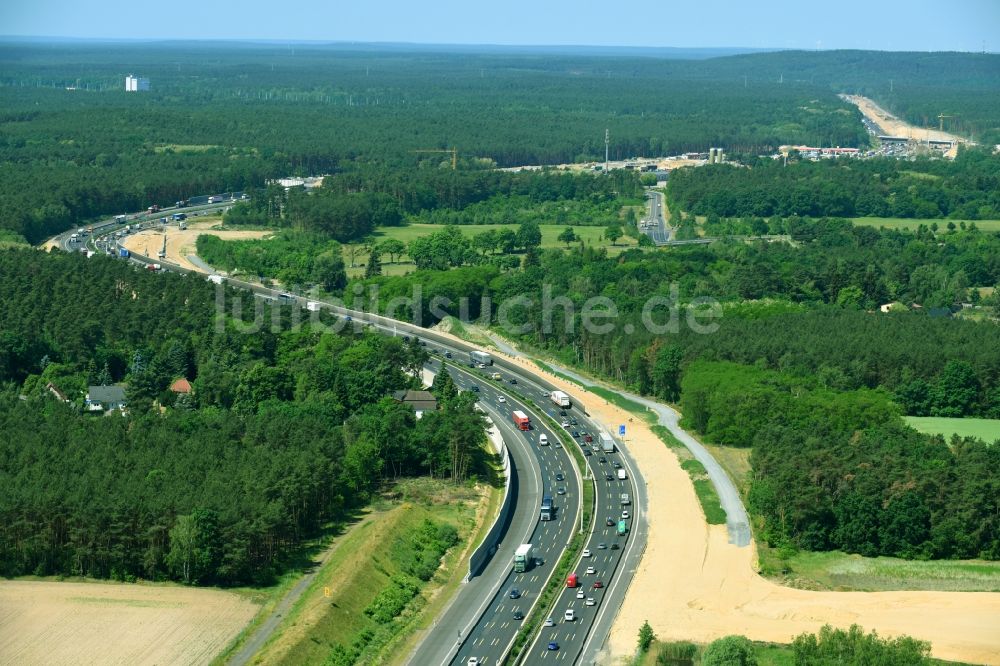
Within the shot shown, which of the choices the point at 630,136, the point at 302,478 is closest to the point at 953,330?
the point at 302,478

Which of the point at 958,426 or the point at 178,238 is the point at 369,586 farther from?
the point at 178,238

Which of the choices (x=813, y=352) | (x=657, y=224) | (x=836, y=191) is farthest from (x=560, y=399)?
(x=836, y=191)

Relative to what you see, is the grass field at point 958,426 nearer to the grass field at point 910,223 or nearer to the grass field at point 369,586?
the grass field at point 369,586

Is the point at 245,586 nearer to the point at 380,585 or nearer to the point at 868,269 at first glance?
the point at 380,585

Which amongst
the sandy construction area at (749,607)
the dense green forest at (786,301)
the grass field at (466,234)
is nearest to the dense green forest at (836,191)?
the dense green forest at (786,301)

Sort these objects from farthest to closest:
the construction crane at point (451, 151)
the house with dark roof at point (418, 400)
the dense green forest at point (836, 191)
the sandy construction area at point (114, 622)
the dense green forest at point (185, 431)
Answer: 1. the construction crane at point (451, 151)
2. the dense green forest at point (836, 191)
3. the house with dark roof at point (418, 400)
4. the dense green forest at point (185, 431)
5. the sandy construction area at point (114, 622)

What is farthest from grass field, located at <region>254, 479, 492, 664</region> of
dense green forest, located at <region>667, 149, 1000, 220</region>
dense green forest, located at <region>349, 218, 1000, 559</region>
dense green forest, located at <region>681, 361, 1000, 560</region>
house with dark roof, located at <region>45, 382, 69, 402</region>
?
dense green forest, located at <region>667, 149, 1000, 220</region>

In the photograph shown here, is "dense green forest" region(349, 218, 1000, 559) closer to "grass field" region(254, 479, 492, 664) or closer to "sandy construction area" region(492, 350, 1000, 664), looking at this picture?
"sandy construction area" region(492, 350, 1000, 664)
